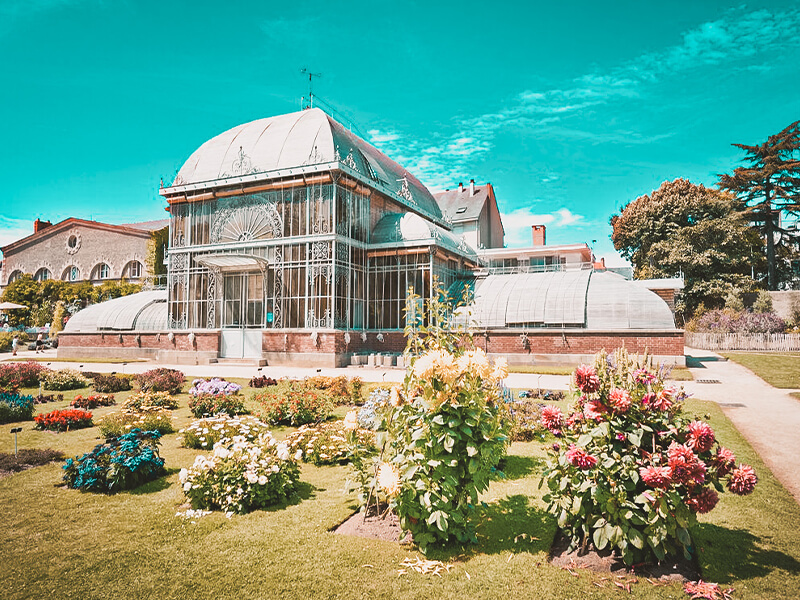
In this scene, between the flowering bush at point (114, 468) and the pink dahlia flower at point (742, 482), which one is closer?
the pink dahlia flower at point (742, 482)

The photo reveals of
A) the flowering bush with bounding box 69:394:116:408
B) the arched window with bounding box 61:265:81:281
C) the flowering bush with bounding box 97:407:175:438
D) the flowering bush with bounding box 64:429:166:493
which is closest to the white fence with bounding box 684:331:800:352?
the flowering bush with bounding box 97:407:175:438

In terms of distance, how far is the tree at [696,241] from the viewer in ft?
135

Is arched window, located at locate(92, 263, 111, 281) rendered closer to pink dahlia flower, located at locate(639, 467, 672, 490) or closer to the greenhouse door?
the greenhouse door

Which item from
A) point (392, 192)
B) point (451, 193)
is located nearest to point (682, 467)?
point (392, 192)

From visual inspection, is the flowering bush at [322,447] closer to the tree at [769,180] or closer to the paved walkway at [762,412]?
the paved walkway at [762,412]

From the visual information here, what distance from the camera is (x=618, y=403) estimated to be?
4.18m

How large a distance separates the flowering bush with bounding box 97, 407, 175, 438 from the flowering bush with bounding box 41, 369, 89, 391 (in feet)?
27.0

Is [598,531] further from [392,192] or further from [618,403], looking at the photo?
[392,192]

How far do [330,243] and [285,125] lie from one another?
32.4ft

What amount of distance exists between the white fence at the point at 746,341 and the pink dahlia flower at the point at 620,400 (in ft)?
119

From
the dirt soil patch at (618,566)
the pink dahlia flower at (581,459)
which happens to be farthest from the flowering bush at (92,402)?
the pink dahlia flower at (581,459)

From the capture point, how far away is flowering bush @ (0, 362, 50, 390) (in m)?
16.6

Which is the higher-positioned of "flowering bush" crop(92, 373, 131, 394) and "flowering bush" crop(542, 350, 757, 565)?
"flowering bush" crop(542, 350, 757, 565)

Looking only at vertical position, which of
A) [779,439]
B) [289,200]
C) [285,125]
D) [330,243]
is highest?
[285,125]
